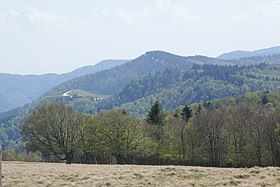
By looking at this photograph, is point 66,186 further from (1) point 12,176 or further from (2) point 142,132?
(2) point 142,132

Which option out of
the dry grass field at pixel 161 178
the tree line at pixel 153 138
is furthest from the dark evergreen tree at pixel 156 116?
the dry grass field at pixel 161 178

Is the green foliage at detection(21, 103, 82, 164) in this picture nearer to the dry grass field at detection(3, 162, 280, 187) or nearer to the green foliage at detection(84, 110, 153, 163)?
the green foliage at detection(84, 110, 153, 163)

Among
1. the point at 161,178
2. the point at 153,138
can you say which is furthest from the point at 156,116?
the point at 161,178

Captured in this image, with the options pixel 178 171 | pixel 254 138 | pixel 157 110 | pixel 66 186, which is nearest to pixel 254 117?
pixel 254 138

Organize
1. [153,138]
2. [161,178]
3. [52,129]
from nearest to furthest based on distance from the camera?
1. [161,178]
2. [52,129]
3. [153,138]

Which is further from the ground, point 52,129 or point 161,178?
point 52,129

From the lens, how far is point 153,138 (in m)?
82.5

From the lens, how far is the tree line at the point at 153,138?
71562mm

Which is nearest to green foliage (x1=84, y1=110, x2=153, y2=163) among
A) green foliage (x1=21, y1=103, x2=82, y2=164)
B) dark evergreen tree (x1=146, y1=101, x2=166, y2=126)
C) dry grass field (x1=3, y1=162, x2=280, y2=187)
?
green foliage (x1=21, y1=103, x2=82, y2=164)

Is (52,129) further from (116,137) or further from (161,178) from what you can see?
(161,178)

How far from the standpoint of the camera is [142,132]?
7669 cm

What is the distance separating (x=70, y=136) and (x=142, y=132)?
1437 centimetres

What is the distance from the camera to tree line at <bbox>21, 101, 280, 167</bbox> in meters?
71.6

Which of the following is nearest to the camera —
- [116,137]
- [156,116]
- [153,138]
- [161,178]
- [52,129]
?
[161,178]
